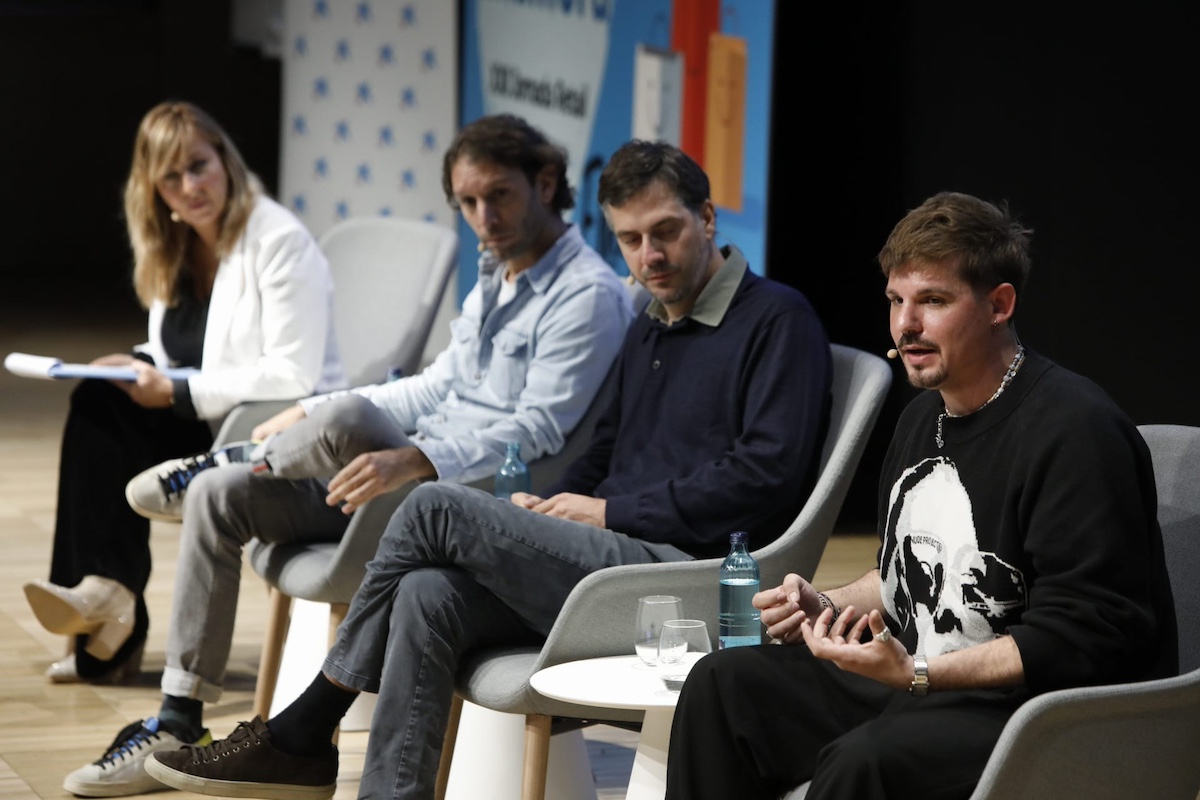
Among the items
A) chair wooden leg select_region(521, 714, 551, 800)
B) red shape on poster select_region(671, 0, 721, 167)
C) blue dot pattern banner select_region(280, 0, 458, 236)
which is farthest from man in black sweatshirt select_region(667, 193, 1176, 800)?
blue dot pattern banner select_region(280, 0, 458, 236)

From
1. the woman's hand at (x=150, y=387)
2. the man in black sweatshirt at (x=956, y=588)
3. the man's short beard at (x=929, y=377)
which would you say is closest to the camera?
the man in black sweatshirt at (x=956, y=588)

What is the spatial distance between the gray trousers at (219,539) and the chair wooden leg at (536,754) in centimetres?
100

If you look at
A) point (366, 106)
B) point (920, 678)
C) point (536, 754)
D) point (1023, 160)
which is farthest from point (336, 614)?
point (366, 106)

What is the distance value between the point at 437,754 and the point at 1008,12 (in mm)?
3206

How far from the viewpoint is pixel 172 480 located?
389cm

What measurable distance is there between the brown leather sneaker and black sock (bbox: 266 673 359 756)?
0.05 ft

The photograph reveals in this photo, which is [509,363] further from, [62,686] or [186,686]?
[62,686]

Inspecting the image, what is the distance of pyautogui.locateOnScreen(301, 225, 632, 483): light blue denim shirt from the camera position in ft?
11.7

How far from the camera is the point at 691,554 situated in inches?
122

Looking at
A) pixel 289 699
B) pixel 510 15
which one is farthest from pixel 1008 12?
pixel 510 15

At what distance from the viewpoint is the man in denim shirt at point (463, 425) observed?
138 inches

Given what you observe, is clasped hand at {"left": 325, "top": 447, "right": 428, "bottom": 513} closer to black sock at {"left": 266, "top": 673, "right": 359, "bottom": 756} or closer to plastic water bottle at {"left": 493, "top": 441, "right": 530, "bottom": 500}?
plastic water bottle at {"left": 493, "top": 441, "right": 530, "bottom": 500}

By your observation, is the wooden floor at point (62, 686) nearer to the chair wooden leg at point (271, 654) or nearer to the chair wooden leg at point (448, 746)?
the chair wooden leg at point (271, 654)

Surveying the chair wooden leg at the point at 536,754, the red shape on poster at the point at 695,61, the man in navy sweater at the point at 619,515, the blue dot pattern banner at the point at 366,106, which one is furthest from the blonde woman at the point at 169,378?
the blue dot pattern banner at the point at 366,106
